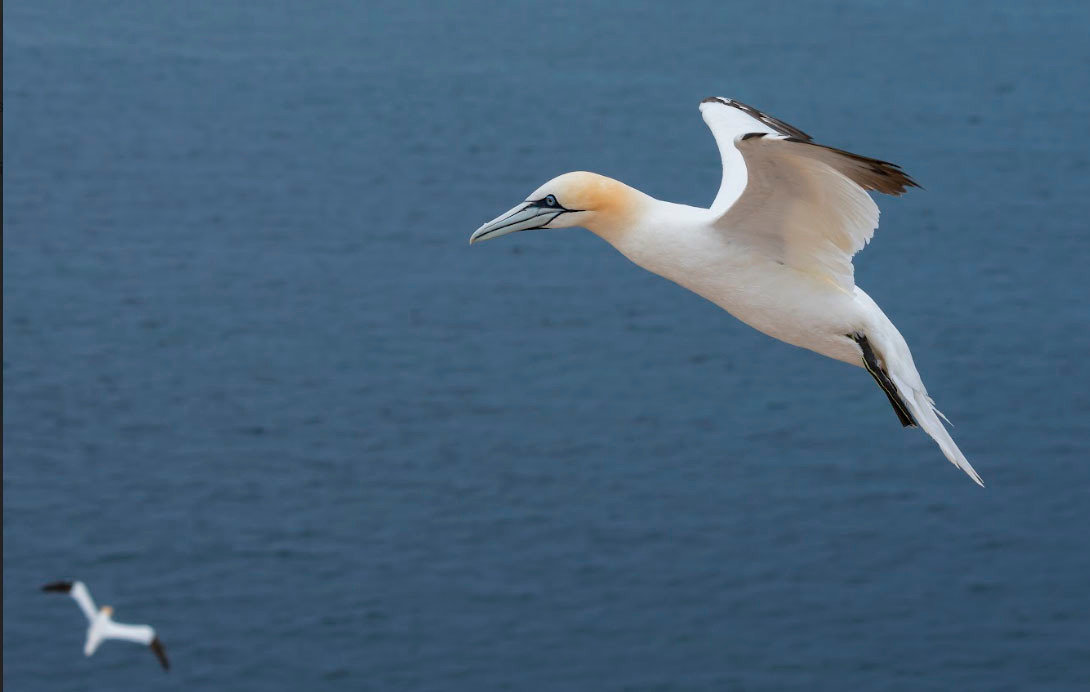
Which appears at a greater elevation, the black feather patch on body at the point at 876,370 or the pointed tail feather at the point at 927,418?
the black feather patch on body at the point at 876,370

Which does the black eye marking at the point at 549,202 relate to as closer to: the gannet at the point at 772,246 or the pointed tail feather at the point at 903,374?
the gannet at the point at 772,246

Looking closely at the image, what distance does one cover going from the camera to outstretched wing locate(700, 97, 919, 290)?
783 centimetres

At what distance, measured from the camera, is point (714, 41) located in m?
31.6

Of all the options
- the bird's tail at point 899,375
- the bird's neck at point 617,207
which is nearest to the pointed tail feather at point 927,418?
the bird's tail at point 899,375

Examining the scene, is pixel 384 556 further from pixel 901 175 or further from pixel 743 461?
pixel 901 175

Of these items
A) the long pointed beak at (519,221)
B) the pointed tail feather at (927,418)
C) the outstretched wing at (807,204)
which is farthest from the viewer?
the long pointed beak at (519,221)

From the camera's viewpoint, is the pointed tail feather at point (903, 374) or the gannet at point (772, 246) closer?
the gannet at point (772, 246)

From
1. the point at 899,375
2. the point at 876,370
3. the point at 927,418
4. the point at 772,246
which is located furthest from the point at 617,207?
the point at 927,418

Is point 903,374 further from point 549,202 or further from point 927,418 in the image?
point 549,202

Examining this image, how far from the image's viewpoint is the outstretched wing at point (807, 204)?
25.7 ft

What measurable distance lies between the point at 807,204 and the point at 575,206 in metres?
1.04

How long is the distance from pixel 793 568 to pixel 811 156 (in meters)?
19.4

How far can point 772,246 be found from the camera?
28.2 feet

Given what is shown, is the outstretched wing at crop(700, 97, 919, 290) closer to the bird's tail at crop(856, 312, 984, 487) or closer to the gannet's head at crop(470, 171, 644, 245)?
the bird's tail at crop(856, 312, 984, 487)
